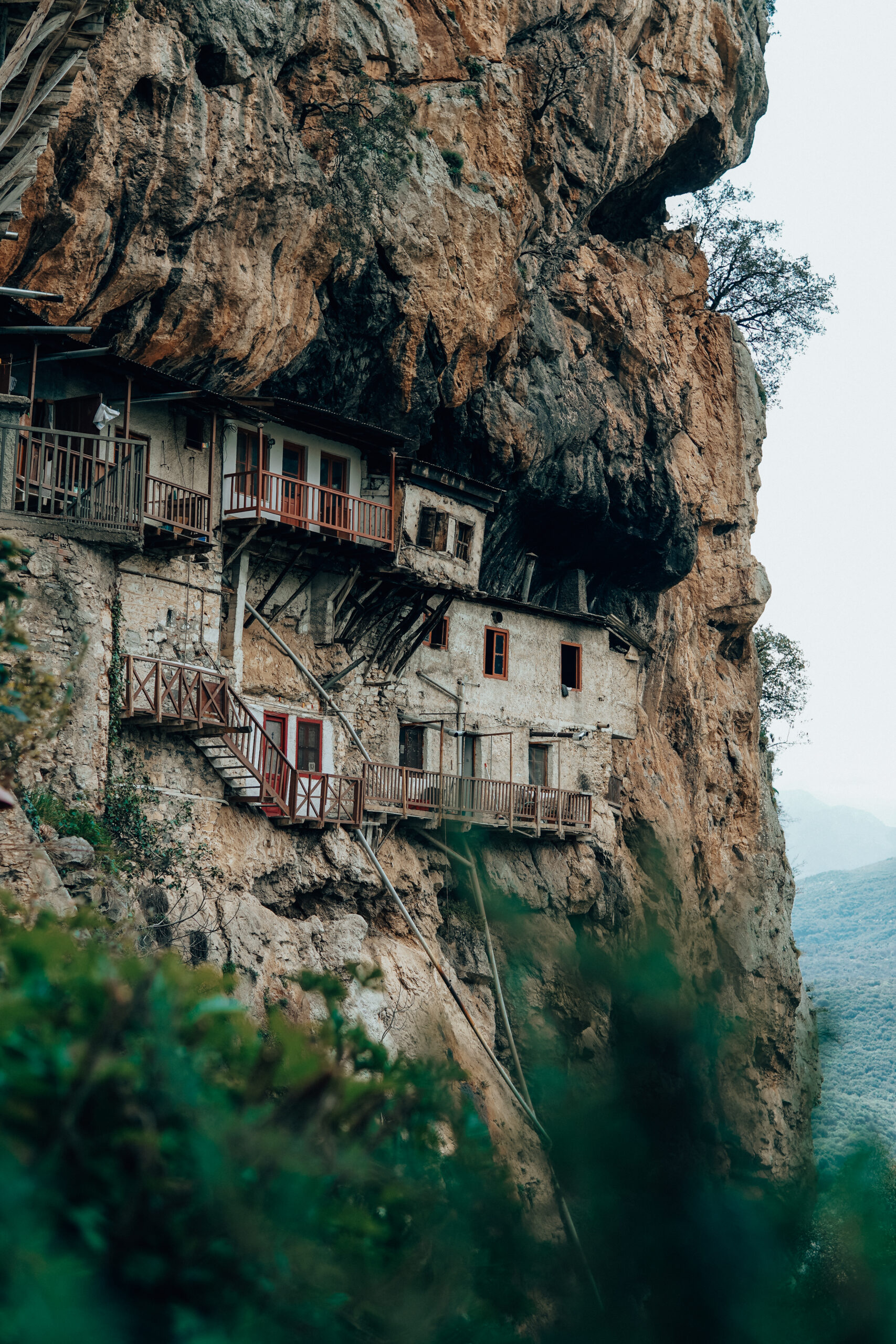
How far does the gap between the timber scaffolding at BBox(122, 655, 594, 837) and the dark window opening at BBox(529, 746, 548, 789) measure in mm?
579

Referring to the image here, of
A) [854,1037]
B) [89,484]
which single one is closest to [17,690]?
[89,484]

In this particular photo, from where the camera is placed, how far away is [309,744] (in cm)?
2811

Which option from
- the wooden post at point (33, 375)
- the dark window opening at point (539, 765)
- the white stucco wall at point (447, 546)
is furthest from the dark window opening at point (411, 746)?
the wooden post at point (33, 375)

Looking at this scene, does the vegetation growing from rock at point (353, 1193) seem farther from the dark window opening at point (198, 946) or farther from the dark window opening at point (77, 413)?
the dark window opening at point (77, 413)

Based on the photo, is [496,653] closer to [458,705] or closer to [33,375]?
[458,705]

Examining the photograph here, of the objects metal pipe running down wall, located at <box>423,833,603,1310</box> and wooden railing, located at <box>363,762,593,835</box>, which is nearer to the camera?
metal pipe running down wall, located at <box>423,833,603,1310</box>

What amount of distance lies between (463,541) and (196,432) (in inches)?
291

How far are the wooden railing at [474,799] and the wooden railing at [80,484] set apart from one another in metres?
8.37

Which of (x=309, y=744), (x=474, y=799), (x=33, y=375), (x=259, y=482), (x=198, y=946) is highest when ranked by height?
(x=33, y=375)

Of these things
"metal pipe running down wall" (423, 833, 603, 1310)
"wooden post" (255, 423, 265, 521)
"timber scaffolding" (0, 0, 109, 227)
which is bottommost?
"metal pipe running down wall" (423, 833, 603, 1310)

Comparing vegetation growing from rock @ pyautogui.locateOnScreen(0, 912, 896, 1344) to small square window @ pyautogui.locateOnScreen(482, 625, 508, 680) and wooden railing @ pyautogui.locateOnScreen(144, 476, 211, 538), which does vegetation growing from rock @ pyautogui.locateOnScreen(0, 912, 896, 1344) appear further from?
small square window @ pyautogui.locateOnScreen(482, 625, 508, 680)

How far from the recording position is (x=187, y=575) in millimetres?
24391

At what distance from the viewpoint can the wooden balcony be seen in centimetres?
2080

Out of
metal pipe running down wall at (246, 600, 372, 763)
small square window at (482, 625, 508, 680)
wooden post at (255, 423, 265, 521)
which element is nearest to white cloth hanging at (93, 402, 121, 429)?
wooden post at (255, 423, 265, 521)
